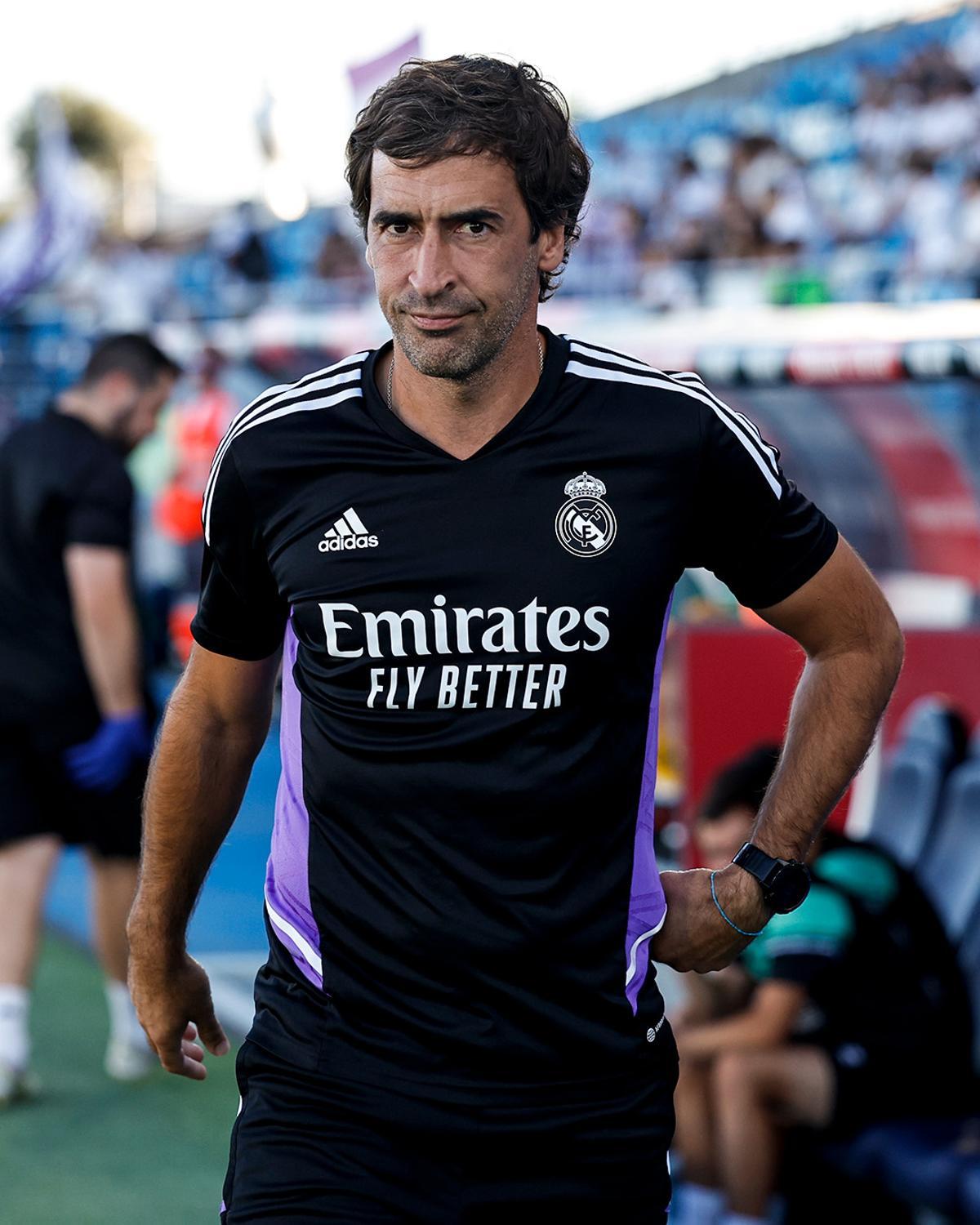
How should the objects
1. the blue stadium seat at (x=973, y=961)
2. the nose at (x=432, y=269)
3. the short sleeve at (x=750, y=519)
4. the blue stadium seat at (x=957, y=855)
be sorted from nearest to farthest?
the nose at (x=432, y=269) → the short sleeve at (x=750, y=519) → the blue stadium seat at (x=973, y=961) → the blue stadium seat at (x=957, y=855)

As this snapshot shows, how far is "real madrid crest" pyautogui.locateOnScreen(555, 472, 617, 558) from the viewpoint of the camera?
2.16m

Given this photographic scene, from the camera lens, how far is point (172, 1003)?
7.96 feet

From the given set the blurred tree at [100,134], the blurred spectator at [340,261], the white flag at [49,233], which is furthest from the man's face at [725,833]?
the blurred tree at [100,134]

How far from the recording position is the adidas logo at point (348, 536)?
2.17m

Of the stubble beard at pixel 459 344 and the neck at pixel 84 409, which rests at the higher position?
the stubble beard at pixel 459 344

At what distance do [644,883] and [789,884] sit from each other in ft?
0.79

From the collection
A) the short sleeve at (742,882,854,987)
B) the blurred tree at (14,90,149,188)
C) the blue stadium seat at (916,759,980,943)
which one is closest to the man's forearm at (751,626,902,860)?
the short sleeve at (742,882,854,987)

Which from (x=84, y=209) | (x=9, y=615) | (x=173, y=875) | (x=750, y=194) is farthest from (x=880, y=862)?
(x=84, y=209)

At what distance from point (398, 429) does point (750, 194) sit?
Result: 1255 cm

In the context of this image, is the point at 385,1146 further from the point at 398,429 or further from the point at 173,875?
the point at 398,429

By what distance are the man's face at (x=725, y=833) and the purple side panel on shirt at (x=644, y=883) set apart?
183cm

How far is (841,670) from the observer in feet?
7.67

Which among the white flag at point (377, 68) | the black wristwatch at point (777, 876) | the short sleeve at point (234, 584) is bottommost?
the black wristwatch at point (777, 876)

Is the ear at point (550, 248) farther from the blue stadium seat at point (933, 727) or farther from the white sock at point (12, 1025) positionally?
the white sock at point (12, 1025)
